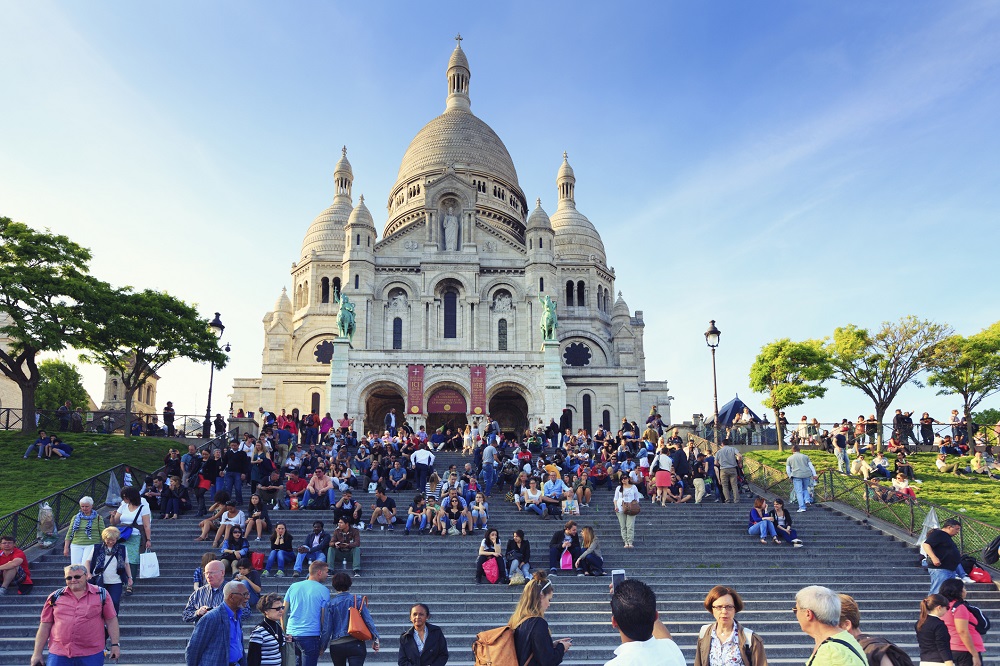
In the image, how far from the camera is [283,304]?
182ft

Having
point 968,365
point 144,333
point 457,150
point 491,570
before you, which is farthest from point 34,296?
point 457,150

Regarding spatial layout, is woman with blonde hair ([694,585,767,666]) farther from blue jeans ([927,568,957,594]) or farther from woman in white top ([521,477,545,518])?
woman in white top ([521,477,545,518])

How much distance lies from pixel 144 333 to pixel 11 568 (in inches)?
697

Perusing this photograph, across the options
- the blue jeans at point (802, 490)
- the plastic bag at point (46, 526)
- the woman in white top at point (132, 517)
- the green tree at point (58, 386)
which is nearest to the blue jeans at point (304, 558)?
the woman in white top at point (132, 517)

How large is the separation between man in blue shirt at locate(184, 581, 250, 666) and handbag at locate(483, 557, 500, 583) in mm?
7436

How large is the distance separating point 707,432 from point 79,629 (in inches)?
981

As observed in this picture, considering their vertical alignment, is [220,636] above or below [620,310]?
below

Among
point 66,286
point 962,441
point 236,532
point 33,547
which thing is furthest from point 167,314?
point 962,441

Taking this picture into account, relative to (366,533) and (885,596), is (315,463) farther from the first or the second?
(885,596)

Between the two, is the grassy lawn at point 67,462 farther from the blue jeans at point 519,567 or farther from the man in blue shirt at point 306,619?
the man in blue shirt at point 306,619

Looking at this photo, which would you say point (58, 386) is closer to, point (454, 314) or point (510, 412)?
point (454, 314)

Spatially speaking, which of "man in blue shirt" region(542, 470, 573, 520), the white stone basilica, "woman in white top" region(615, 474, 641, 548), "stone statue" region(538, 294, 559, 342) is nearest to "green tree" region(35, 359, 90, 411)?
the white stone basilica

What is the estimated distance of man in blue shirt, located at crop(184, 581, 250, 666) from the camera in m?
6.79

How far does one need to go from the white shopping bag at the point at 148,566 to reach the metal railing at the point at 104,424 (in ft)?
56.9
